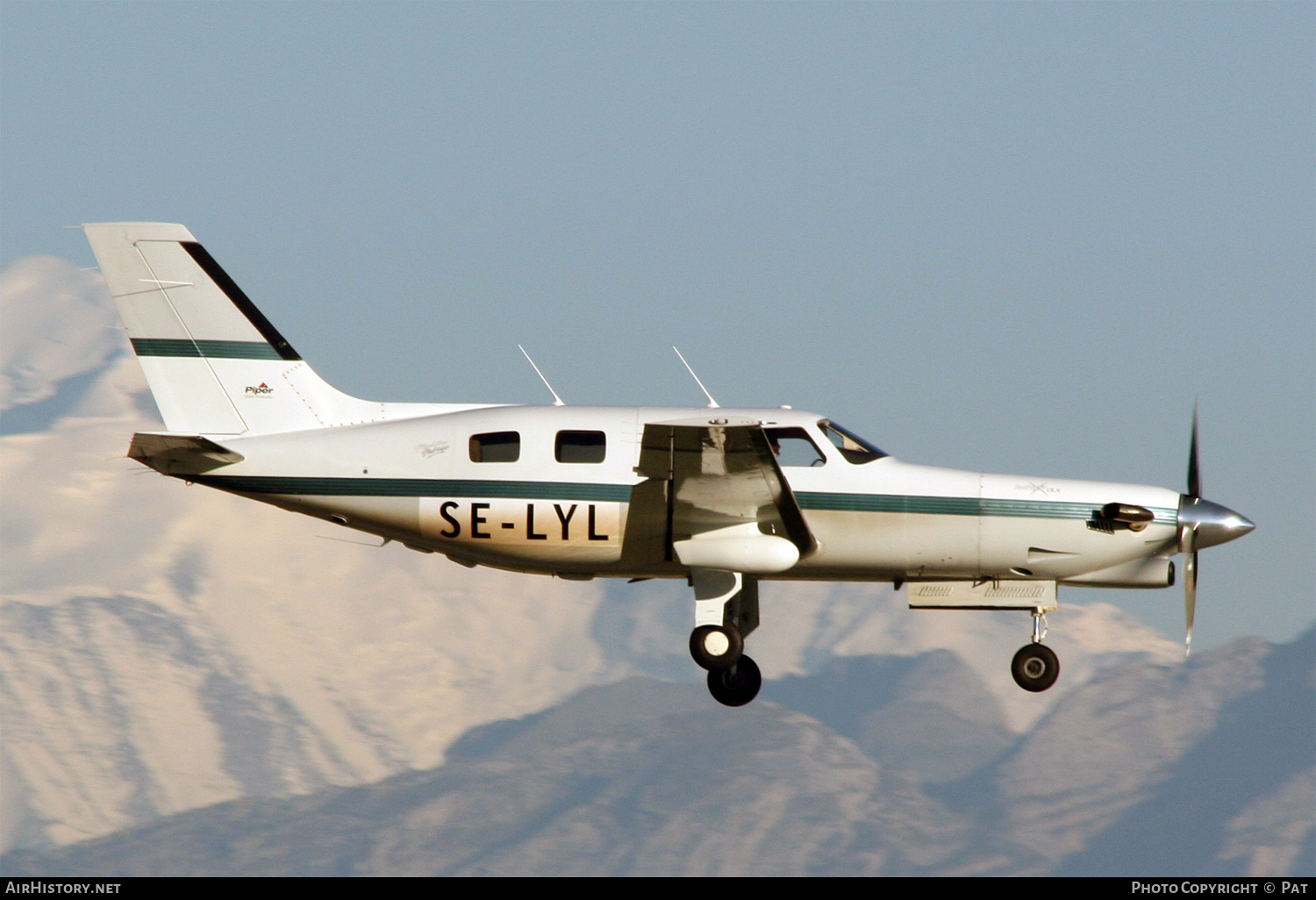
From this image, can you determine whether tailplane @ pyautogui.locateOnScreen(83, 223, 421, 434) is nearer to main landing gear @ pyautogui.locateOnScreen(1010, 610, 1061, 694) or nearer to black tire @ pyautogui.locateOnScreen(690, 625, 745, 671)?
black tire @ pyautogui.locateOnScreen(690, 625, 745, 671)

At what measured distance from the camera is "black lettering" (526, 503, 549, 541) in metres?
20.8

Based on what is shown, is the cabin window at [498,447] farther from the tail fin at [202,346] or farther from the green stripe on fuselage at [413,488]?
the tail fin at [202,346]

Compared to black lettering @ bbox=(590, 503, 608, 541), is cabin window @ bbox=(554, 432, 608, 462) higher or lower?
higher

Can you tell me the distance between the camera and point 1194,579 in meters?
22.2

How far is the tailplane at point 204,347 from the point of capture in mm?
22031

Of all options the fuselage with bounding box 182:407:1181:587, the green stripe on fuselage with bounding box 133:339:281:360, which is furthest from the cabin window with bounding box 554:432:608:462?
the green stripe on fuselage with bounding box 133:339:281:360

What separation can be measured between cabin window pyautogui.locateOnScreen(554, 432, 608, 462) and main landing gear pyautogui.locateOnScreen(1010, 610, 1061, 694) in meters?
5.87

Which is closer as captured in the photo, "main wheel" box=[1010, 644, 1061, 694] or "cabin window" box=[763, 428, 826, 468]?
"cabin window" box=[763, 428, 826, 468]

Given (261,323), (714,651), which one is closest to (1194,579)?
(714,651)

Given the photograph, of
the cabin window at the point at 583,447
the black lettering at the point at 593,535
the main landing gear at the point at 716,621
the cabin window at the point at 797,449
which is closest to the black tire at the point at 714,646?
the main landing gear at the point at 716,621
